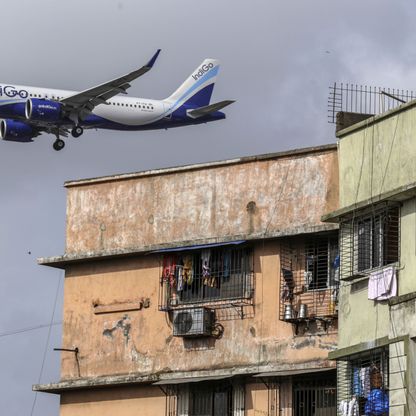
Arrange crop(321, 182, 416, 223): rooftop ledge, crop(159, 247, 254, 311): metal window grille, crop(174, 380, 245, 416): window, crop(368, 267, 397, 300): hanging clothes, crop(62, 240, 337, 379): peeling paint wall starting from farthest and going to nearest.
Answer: crop(159, 247, 254, 311): metal window grille < crop(174, 380, 245, 416): window < crop(62, 240, 337, 379): peeling paint wall < crop(368, 267, 397, 300): hanging clothes < crop(321, 182, 416, 223): rooftop ledge

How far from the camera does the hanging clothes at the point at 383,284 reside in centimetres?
2733

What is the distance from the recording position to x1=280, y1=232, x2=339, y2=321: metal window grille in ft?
105

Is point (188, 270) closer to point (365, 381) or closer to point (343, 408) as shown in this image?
point (343, 408)

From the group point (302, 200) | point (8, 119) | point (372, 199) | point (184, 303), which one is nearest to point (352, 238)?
point (372, 199)

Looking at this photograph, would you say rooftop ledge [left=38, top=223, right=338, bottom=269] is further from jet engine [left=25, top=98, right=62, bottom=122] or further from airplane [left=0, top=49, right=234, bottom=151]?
jet engine [left=25, top=98, right=62, bottom=122]

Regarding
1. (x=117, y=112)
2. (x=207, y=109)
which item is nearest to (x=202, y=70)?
(x=207, y=109)

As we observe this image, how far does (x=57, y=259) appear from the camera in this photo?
36.7 m

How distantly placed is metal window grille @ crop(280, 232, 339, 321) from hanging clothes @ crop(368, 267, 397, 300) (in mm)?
3852

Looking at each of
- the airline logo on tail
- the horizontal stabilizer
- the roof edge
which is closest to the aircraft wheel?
the horizontal stabilizer

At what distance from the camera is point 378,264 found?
28234 mm

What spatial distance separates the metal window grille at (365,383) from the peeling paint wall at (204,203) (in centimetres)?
415

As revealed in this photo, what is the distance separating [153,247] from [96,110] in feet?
129

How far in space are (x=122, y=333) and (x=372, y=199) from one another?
29.8 feet

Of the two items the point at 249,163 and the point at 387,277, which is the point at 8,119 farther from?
the point at 387,277
